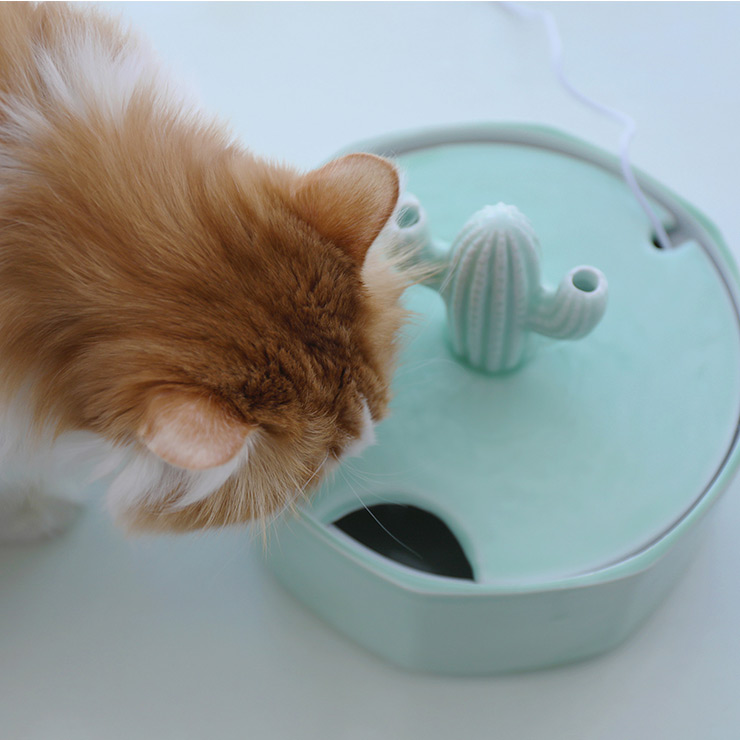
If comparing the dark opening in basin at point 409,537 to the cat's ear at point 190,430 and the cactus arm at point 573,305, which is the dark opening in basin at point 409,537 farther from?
the cat's ear at point 190,430

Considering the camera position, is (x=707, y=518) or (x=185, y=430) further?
(x=707, y=518)

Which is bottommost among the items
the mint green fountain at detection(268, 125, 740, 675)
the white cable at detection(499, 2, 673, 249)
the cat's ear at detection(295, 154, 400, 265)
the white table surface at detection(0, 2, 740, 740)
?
the white table surface at detection(0, 2, 740, 740)

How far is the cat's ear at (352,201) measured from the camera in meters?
0.84

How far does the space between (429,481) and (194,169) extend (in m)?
0.52

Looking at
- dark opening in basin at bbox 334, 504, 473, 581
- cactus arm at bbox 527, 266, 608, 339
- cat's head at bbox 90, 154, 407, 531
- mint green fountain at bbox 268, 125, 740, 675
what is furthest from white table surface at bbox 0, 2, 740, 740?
cactus arm at bbox 527, 266, 608, 339

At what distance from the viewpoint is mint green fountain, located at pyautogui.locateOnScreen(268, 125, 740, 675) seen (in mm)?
1009

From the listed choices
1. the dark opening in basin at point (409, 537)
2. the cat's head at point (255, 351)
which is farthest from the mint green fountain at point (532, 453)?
the cat's head at point (255, 351)

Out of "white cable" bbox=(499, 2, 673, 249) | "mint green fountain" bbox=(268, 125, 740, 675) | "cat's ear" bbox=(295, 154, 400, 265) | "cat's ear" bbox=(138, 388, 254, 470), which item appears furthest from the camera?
"white cable" bbox=(499, 2, 673, 249)

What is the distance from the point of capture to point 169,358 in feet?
2.47

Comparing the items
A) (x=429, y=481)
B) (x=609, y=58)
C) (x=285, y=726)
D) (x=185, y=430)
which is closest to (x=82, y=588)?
(x=285, y=726)

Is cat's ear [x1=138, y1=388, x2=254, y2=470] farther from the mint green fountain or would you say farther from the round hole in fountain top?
the round hole in fountain top

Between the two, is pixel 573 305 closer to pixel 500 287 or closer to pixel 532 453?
pixel 500 287

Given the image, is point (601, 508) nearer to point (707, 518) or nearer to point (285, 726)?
point (707, 518)

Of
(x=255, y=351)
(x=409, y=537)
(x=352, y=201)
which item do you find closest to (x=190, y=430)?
(x=255, y=351)
